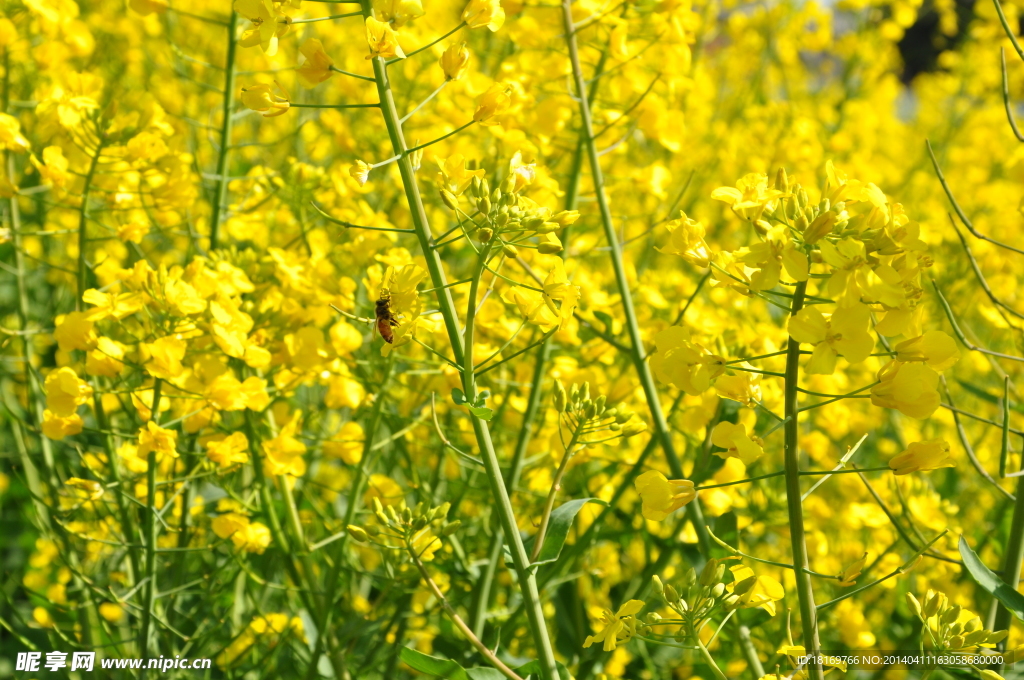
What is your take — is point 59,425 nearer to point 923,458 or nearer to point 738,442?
point 738,442

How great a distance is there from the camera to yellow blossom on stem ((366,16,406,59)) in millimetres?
973

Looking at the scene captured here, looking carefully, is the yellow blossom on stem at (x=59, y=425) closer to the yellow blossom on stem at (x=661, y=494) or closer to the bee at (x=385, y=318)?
the bee at (x=385, y=318)

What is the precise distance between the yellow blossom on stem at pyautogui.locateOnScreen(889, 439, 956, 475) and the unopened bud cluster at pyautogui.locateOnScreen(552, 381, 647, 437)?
0.97 feet

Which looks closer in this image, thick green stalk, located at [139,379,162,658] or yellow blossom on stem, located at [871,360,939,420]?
yellow blossom on stem, located at [871,360,939,420]

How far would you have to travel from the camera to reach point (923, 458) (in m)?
0.95

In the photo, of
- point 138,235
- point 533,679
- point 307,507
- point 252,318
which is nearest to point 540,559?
point 533,679

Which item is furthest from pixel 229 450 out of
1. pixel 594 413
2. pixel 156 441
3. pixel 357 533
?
pixel 594 413

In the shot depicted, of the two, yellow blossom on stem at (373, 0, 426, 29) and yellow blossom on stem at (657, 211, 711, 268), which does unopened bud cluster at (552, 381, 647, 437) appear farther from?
yellow blossom on stem at (373, 0, 426, 29)

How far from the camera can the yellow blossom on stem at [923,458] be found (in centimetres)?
94

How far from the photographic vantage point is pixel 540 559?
3.61 ft

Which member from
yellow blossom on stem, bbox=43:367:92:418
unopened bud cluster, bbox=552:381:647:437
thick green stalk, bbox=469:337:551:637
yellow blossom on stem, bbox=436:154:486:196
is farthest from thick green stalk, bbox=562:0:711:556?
yellow blossom on stem, bbox=43:367:92:418

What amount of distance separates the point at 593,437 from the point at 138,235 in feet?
2.91

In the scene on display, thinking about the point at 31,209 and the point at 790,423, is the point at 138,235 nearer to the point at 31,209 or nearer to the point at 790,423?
the point at 790,423

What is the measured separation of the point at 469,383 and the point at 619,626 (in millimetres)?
323
